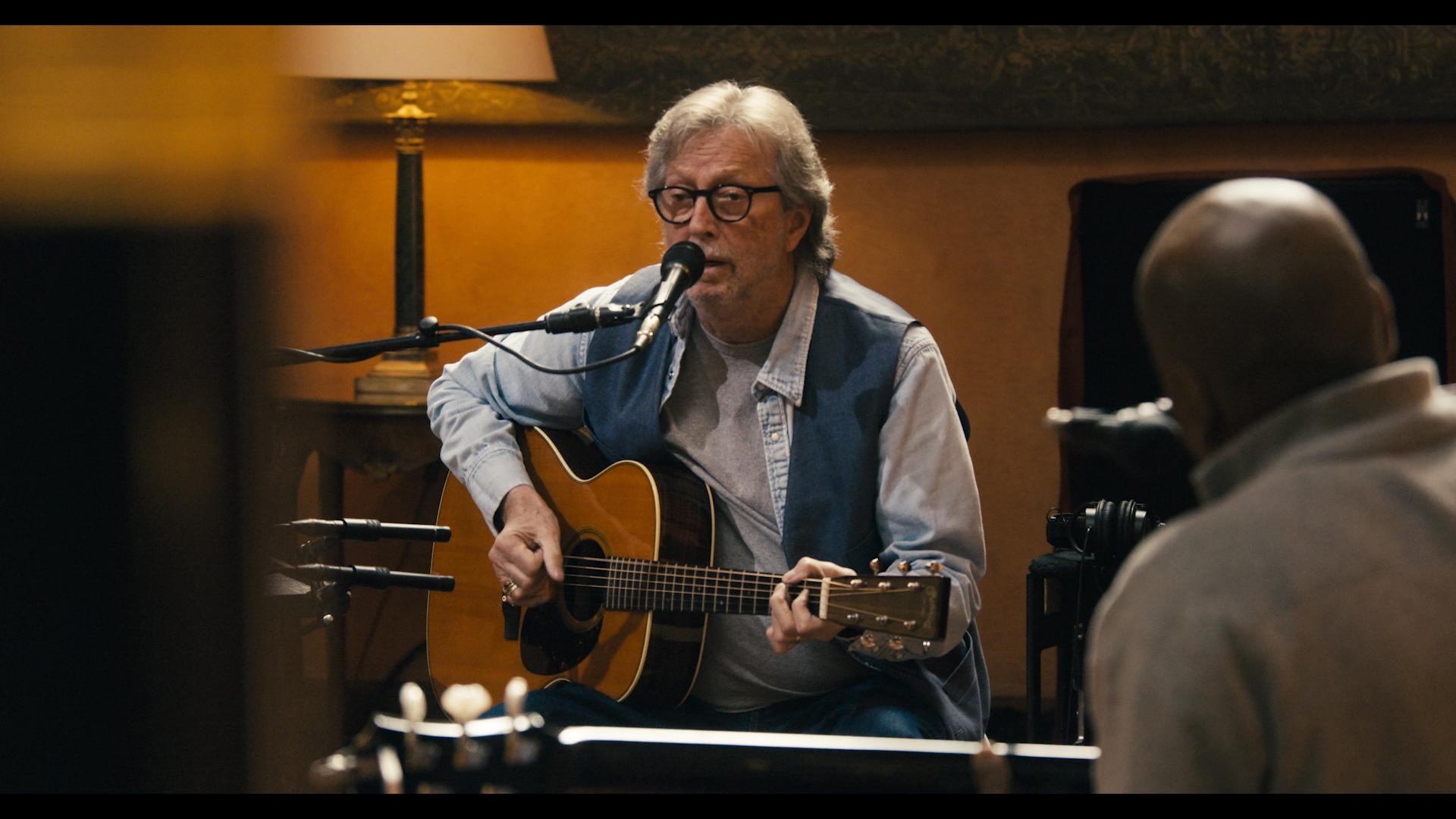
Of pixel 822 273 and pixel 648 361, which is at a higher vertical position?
pixel 822 273

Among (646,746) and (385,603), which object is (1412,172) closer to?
(385,603)

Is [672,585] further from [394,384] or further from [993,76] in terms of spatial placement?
[993,76]

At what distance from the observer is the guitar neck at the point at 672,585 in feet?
6.30

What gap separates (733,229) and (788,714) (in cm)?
72

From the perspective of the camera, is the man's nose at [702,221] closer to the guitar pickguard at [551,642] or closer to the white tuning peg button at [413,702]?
the guitar pickguard at [551,642]

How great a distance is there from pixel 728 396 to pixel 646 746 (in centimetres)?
126

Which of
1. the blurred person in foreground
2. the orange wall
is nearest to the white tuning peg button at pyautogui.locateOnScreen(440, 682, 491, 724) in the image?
the blurred person in foreground

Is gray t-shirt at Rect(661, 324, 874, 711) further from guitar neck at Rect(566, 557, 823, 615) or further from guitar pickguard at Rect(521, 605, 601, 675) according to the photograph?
guitar pickguard at Rect(521, 605, 601, 675)

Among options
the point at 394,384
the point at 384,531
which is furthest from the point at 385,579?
the point at 394,384

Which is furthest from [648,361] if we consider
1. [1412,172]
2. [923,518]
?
[1412,172]

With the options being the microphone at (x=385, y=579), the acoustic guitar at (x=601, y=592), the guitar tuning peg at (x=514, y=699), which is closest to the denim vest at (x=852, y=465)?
the acoustic guitar at (x=601, y=592)

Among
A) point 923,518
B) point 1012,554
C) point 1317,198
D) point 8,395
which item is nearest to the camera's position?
point 8,395

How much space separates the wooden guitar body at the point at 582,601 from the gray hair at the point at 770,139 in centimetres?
44

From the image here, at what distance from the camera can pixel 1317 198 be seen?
774mm
